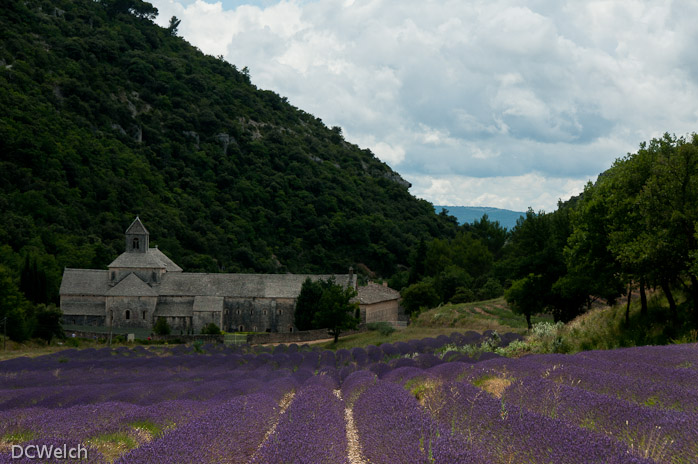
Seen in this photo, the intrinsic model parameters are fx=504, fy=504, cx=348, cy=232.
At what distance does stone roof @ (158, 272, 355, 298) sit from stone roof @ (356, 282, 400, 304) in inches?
216

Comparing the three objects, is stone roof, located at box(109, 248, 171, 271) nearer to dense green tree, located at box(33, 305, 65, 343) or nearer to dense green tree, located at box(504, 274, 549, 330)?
dense green tree, located at box(33, 305, 65, 343)

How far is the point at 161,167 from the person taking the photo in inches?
3873

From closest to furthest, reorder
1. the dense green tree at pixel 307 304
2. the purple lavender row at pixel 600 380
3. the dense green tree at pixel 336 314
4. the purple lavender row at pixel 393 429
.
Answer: the purple lavender row at pixel 393 429 → the purple lavender row at pixel 600 380 → the dense green tree at pixel 336 314 → the dense green tree at pixel 307 304

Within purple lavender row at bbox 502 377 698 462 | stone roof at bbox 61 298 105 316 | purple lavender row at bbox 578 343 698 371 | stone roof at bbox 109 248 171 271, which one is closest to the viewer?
purple lavender row at bbox 502 377 698 462

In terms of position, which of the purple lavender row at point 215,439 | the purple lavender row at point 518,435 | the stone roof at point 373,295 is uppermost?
the purple lavender row at point 518,435

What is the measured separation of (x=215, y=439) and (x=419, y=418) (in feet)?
8.87

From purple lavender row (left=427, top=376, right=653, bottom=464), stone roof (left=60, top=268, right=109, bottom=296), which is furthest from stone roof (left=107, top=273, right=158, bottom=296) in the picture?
purple lavender row (left=427, top=376, right=653, bottom=464)

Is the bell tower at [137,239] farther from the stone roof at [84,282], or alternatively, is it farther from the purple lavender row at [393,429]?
the purple lavender row at [393,429]

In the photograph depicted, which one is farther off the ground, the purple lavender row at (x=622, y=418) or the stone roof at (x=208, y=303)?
the purple lavender row at (x=622, y=418)

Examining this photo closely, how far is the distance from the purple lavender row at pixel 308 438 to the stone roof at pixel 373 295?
1964 inches

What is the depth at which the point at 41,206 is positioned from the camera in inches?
2726

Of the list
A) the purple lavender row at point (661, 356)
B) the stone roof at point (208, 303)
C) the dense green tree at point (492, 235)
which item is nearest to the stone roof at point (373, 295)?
the stone roof at point (208, 303)

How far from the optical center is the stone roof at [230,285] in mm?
55281

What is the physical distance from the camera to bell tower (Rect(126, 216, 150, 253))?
186ft
